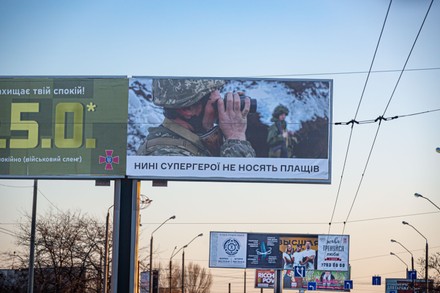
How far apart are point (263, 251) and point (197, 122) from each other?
36.2 metres

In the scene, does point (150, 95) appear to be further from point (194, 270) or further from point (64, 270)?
point (194, 270)

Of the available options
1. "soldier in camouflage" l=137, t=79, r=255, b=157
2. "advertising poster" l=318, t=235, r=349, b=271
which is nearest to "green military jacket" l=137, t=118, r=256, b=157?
"soldier in camouflage" l=137, t=79, r=255, b=157

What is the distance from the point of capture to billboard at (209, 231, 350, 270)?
7500 centimetres

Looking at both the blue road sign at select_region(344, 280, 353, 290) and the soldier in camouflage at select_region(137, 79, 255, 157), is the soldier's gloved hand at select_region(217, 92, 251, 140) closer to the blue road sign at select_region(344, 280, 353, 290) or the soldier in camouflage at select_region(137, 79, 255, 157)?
the soldier in camouflage at select_region(137, 79, 255, 157)

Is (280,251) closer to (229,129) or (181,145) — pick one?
(229,129)

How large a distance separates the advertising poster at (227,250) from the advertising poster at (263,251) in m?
0.47

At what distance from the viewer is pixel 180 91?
1577 inches

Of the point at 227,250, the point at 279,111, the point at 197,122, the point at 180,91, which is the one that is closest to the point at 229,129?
the point at 197,122

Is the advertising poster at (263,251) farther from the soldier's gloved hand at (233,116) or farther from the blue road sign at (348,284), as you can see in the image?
the soldier's gloved hand at (233,116)

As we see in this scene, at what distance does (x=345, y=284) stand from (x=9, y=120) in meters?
48.1

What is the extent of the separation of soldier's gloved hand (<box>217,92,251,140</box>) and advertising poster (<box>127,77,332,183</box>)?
0.04 m

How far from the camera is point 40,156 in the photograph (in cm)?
3984

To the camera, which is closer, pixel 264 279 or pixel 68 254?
pixel 68 254

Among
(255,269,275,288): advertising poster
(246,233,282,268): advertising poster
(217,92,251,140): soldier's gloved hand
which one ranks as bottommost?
(255,269,275,288): advertising poster
